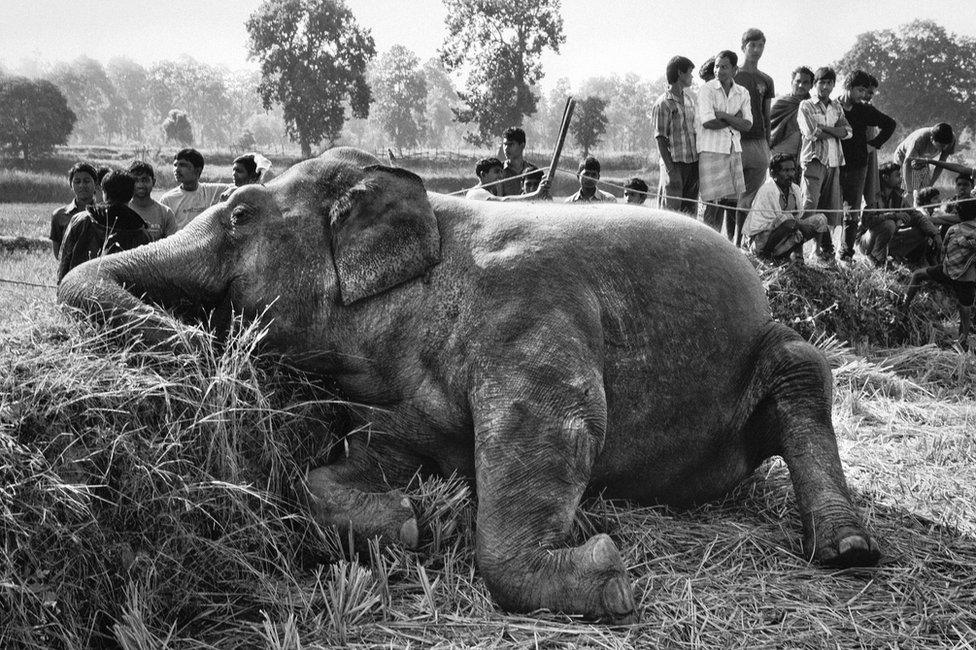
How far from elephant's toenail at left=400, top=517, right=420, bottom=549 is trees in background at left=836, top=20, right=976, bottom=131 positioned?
72.2 metres

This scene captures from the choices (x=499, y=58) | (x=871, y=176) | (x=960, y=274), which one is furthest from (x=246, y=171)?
(x=499, y=58)

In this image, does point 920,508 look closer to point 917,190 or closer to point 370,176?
point 370,176

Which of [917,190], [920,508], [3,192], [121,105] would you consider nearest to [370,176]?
[920,508]

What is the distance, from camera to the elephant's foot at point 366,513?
9.58 ft

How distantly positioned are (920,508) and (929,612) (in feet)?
3.65

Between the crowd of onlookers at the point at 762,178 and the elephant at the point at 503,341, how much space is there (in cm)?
295

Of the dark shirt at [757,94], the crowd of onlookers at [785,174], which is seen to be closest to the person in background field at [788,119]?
the crowd of onlookers at [785,174]

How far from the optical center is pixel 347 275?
128 inches

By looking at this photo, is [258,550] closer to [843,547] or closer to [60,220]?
[843,547]

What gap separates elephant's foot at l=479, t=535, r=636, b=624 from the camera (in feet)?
8.50

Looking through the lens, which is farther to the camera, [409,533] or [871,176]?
[871,176]

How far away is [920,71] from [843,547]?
78.1 metres

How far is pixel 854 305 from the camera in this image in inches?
338

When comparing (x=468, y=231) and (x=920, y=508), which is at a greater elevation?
(x=468, y=231)
